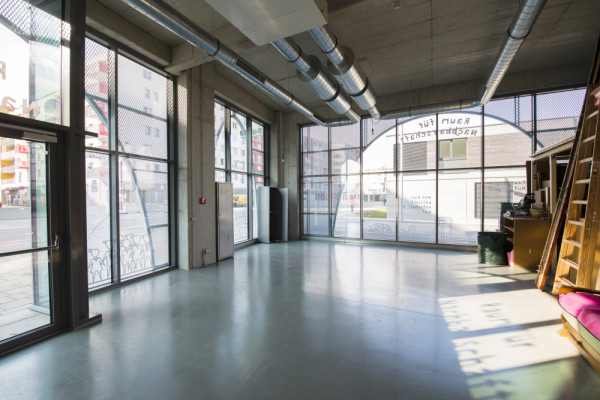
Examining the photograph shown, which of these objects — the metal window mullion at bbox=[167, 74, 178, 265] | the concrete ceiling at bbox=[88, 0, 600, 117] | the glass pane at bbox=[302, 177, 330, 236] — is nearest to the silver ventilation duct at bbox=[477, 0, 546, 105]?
the concrete ceiling at bbox=[88, 0, 600, 117]

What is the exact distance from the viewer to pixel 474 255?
22.4 ft

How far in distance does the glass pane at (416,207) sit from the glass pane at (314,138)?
107 inches

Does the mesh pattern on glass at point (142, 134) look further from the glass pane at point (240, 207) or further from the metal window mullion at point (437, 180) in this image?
the metal window mullion at point (437, 180)

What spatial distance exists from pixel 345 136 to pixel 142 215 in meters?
6.33

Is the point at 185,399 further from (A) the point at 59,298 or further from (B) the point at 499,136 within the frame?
(B) the point at 499,136

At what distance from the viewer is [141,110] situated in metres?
5.07

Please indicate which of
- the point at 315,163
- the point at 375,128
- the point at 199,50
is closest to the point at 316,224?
the point at 315,163

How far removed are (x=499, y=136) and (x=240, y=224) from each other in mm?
7522

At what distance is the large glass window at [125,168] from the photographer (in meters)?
4.35

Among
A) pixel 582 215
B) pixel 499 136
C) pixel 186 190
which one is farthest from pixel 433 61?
pixel 186 190

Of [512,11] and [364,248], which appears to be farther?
[364,248]

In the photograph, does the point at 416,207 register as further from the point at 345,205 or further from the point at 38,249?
the point at 38,249

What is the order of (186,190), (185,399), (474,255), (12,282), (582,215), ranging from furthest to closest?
(474,255) → (186,190) → (582,215) → (12,282) → (185,399)

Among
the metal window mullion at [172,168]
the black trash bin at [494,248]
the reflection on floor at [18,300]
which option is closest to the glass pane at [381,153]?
the black trash bin at [494,248]
